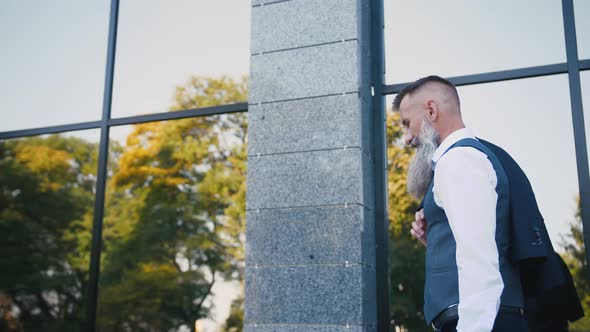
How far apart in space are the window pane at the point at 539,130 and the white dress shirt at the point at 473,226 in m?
2.34

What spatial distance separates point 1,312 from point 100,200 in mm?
1791

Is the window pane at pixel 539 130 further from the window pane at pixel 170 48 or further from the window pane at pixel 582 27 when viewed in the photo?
the window pane at pixel 170 48

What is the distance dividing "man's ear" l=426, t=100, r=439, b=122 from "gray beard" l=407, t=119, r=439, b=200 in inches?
1.1

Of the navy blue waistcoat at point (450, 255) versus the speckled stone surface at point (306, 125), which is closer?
the navy blue waistcoat at point (450, 255)

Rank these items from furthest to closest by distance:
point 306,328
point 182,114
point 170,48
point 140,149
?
1. point 140,149
2. point 170,48
3. point 182,114
4. point 306,328

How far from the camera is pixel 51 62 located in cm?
664

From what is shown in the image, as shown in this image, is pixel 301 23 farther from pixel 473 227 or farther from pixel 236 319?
pixel 473 227

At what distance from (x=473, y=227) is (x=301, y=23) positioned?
294 centimetres

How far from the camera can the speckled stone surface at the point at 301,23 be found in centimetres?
454

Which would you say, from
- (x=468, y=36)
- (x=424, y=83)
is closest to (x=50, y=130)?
(x=468, y=36)

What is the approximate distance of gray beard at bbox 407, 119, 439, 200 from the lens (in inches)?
98.1

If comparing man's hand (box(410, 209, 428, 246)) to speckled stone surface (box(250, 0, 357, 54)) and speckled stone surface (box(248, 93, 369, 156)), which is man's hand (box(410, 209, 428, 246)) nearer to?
speckled stone surface (box(248, 93, 369, 156))

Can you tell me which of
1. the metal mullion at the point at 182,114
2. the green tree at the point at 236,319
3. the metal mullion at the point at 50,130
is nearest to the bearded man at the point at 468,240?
the metal mullion at the point at 182,114

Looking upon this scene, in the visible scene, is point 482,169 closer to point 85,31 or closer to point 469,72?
point 469,72
